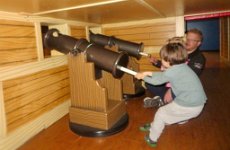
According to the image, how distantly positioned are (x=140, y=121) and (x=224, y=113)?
953 mm

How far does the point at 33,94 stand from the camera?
7.09ft

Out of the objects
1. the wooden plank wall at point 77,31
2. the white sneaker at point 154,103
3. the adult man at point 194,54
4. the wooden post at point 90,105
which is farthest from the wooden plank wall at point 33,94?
the adult man at point 194,54

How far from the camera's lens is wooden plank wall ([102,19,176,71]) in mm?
3369

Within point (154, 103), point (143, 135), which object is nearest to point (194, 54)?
point (154, 103)

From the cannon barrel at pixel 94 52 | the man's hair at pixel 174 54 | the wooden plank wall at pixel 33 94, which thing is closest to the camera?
the man's hair at pixel 174 54

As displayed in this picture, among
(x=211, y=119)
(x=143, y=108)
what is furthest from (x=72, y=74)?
(x=211, y=119)

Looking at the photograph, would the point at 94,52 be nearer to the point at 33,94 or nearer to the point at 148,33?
the point at 33,94

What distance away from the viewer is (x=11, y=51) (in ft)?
6.42

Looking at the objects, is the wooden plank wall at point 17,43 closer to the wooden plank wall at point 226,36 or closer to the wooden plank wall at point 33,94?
the wooden plank wall at point 33,94

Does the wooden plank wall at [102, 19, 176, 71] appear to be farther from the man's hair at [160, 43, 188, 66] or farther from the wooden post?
the man's hair at [160, 43, 188, 66]

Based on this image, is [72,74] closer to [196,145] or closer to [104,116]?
[104,116]

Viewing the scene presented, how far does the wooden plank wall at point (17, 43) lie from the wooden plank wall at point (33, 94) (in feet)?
0.57

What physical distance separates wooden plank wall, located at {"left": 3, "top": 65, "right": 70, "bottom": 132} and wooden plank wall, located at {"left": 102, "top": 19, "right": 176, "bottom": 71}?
4.28ft

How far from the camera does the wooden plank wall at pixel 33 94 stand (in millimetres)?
1890
